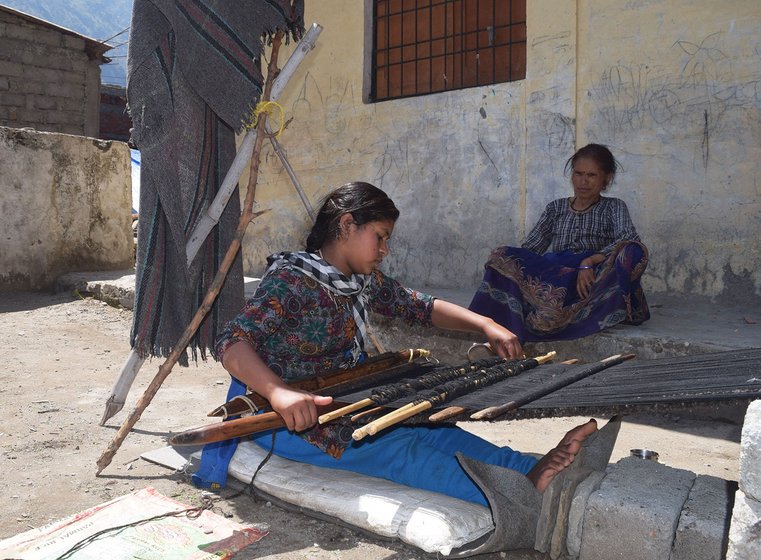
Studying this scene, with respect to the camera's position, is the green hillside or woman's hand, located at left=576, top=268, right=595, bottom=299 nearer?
woman's hand, located at left=576, top=268, right=595, bottom=299

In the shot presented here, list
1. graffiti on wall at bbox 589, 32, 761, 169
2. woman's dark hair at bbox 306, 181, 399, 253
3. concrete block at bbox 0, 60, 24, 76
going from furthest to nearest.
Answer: concrete block at bbox 0, 60, 24, 76
graffiti on wall at bbox 589, 32, 761, 169
woman's dark hair at bbox 306, 181, 399, 253

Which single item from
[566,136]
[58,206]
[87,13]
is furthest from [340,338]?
[87,13]

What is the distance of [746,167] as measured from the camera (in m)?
4.75

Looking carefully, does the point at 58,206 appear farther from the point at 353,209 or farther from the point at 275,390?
the point at 275,390

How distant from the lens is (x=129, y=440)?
129 inches

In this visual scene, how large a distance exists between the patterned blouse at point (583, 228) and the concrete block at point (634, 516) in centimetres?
227

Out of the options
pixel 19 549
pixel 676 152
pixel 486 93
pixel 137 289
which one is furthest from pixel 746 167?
pixel 19 549

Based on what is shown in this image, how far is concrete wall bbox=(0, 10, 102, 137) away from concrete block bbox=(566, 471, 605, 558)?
11.8m

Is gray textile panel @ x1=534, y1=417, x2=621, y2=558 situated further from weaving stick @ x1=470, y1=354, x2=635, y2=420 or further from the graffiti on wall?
the graffiti on wall

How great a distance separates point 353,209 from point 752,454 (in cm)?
142

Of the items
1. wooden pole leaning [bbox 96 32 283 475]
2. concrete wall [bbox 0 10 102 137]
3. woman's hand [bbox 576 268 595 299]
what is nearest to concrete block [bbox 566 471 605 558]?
wooden pole leaning [bbox 96 32 283 475]

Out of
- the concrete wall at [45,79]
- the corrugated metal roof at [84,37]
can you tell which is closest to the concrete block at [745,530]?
the concrete wall at [45,79]

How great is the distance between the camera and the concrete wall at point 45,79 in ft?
37.2

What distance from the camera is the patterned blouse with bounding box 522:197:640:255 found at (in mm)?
4266
